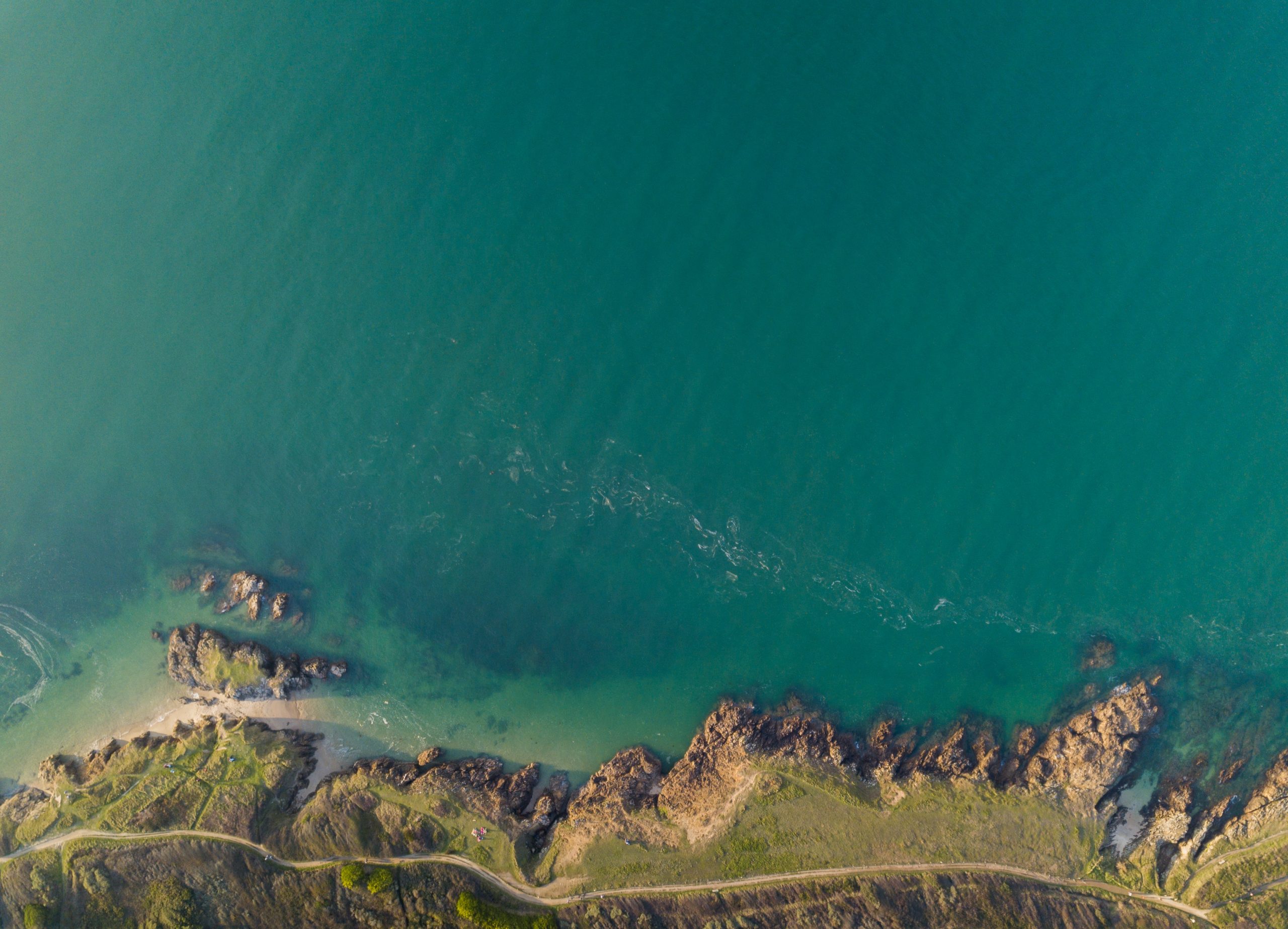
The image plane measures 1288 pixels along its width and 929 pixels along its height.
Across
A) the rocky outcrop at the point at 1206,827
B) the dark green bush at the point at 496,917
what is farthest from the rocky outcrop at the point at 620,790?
the rocky outcrop at the point at 1206,827

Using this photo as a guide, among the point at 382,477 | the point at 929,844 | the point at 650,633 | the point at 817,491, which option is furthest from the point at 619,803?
the point at 382,477

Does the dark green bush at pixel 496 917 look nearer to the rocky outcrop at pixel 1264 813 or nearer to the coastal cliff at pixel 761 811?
the coastal cliff at pixel 761 811

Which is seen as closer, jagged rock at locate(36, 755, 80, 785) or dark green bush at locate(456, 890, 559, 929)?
dark green bush at locate(456, 890, 559, 929)

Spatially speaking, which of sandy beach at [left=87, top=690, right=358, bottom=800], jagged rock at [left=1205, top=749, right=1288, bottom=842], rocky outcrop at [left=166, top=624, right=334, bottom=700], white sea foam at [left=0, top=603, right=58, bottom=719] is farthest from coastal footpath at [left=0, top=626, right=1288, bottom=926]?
white sea foam at [left=0, top=603, right=58, bottom=719]

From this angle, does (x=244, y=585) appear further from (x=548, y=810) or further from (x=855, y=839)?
(x=855, y=839)

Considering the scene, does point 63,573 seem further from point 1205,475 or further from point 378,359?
point 1205,475

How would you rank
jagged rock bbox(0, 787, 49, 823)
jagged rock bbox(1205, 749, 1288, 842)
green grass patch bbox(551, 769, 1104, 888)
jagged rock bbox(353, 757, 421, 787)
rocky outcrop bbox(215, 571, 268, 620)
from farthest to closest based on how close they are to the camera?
rocky outcrop bbox(215, 571, 268, 620)
jagged rock bbox(353, 757, 421, 787)
jagged rock bbox(0, 787, 49, 823)
jagged rock bbox(1205, 749, 1288, 842)
green grass patch bbox(551, 769, 1104, 888)

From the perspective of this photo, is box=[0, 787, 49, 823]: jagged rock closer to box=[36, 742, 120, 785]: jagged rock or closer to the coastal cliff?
the coastal cliff
